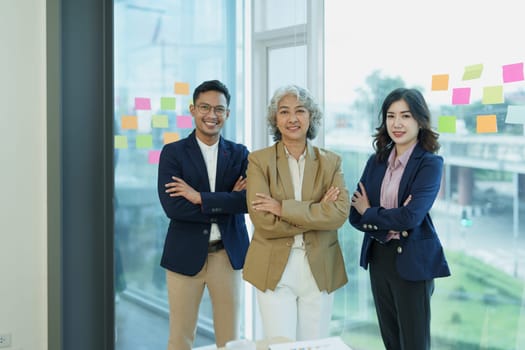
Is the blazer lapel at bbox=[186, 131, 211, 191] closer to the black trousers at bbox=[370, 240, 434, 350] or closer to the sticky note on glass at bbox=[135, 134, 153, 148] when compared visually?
the sticky note on glass at bbox=[135, 134, 153, 148]

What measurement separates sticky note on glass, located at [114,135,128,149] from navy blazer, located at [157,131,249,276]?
72 centimetres

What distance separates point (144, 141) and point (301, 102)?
137 cm

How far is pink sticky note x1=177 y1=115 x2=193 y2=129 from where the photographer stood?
3771 mm

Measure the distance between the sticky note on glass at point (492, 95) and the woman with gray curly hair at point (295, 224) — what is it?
732 millimetres

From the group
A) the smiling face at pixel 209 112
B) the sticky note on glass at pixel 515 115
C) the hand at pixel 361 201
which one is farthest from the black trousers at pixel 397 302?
the smiling face at pixel 209 112

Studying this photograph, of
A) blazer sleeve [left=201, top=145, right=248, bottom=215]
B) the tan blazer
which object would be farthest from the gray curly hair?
blazer sleeve [left=201, top=145, right=248, bottom=215]

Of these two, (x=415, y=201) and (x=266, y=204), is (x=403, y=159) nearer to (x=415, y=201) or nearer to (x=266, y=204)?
(x=415, y=201)

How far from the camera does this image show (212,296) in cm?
302

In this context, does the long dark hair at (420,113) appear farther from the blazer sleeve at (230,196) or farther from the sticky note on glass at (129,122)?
the sticky note on glass at (129,122)

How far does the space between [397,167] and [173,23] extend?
1.94m

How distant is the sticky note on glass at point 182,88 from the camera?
377 centimetres
